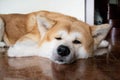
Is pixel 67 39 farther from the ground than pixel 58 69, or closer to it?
farther from the ground

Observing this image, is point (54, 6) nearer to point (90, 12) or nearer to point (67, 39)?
point (90, 12)

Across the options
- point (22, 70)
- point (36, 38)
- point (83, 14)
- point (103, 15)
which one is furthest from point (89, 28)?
point (103, 15)

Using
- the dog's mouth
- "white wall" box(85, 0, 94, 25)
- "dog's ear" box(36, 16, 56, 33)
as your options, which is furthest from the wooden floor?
"white wall" box(85, 0, 94, 25)

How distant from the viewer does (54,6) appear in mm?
2570

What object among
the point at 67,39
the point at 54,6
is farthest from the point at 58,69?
the point at 54,6

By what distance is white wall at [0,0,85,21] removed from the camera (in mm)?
2553

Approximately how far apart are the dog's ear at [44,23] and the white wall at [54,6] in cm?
80

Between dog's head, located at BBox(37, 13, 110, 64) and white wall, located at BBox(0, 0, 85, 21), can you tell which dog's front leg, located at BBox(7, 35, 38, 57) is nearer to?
dog's head, located at BBox(37, 13, 110, 64)

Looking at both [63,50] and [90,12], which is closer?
[63,50]

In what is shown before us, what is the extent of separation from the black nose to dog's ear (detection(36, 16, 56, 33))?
0.74 feet

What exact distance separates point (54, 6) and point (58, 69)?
1132mm

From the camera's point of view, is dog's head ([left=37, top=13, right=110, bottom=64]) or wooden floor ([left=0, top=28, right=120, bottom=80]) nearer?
wooden floor ([left=0, top=28, right=120, bottom=80])

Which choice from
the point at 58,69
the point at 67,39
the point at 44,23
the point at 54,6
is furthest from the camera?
the point at 54,6

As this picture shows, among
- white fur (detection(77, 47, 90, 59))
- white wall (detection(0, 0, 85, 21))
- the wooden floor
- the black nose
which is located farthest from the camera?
white wall (detection(0, 0, 85, 21))
